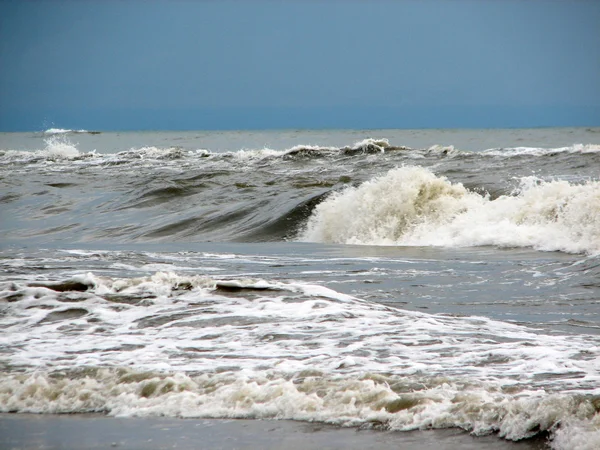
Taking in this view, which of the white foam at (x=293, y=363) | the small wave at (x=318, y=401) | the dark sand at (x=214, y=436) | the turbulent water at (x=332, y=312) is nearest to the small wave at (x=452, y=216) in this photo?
the turbulent water at (x=332, y=312)

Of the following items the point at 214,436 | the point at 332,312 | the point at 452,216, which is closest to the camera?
the point at 214,436

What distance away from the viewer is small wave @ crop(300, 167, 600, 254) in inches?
427

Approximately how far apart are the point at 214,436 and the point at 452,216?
10.0 metres

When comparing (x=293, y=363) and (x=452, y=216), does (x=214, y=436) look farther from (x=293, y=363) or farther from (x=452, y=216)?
(x=452, y=216)

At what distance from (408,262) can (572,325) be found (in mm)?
3701

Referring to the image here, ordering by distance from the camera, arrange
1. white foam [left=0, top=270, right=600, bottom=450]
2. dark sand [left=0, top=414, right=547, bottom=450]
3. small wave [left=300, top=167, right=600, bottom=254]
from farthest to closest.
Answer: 1. small wave [left=300, top=167, right=600, bottom=254]
2. white foam [left=0, top=270, right=600, bottom=450]
3. dark sand [left=0, top=414, right=547, bottom=450]

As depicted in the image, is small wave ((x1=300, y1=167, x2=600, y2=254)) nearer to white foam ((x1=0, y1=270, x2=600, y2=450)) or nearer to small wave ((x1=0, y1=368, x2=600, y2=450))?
white foam ((x1=0, y1=270, x2=600, y2=450))

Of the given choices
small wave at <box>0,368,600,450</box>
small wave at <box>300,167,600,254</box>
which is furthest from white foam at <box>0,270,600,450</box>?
small wave at <box>300,167,600,254</box>

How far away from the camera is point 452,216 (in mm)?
13297

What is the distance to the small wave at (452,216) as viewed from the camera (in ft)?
35.6

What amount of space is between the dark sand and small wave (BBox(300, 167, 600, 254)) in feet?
22.4

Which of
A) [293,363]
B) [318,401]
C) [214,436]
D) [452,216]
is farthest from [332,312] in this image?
[452,216]

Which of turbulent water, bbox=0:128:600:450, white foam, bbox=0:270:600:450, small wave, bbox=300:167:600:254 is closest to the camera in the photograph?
white foam, bbox=0:270:600:450

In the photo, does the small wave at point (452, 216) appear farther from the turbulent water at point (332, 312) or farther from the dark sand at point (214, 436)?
the dark sand at point (214, 436)
